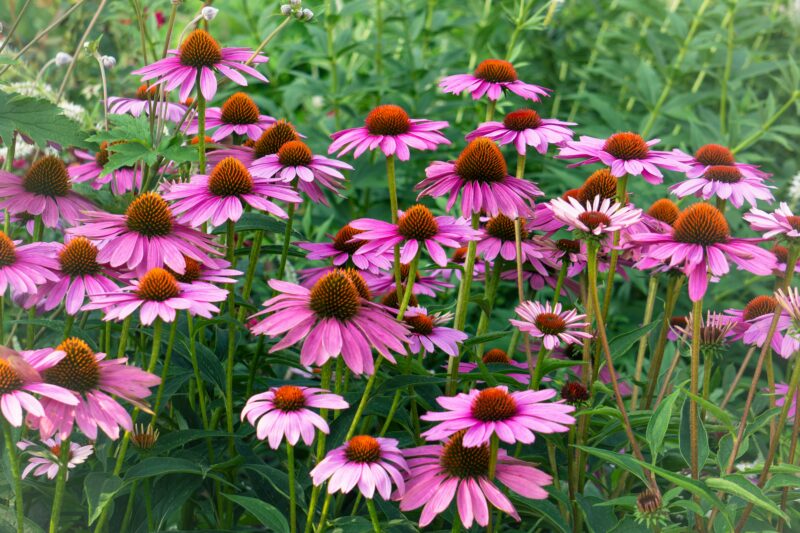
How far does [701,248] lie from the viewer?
1.28m

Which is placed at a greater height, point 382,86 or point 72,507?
point 382,86

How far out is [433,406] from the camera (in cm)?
159

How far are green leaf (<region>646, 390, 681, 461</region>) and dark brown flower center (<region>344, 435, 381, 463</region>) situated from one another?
0.42 meters

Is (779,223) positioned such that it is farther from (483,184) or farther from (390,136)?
(390,136)

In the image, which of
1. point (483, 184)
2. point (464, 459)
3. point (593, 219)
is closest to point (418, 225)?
point (483, 184)

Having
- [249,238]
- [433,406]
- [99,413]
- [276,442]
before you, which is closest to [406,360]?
[433,406]

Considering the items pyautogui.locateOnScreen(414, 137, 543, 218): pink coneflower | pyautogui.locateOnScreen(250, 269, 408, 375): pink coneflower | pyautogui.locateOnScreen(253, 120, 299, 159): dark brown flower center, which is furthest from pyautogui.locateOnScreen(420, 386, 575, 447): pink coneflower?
pyautogui.locateOnScreen(253, 120, 299, 159): dark brown flower center

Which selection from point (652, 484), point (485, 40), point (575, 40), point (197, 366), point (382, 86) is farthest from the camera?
point (575, 40)

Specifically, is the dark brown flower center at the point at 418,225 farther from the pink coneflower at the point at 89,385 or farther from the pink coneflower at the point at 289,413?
the pink coneflower at the point at 89,385

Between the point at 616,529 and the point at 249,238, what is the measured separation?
4.16 feet

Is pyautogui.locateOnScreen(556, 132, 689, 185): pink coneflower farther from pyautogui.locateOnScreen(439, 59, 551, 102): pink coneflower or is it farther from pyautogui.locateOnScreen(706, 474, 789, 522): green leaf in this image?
pyautogui.locateOnScreen(706, 474, 789, 522): green leaf

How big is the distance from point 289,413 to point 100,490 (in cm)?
33

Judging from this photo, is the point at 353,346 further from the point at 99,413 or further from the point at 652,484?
the point at 652,484

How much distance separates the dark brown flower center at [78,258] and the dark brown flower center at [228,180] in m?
0.22
